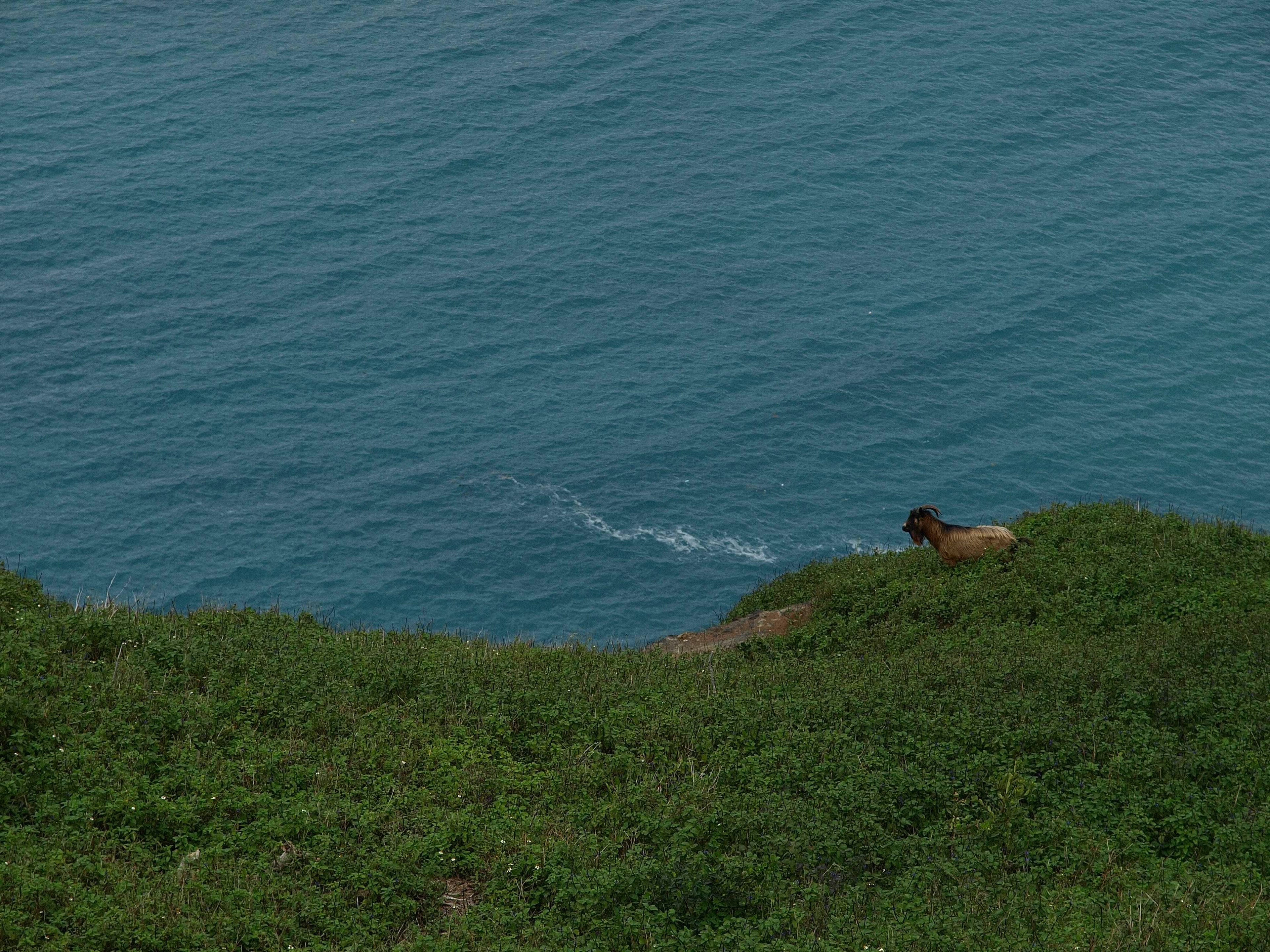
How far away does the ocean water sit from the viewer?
6003cm

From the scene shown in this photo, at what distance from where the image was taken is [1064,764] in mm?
16578

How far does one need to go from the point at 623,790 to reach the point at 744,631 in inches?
436

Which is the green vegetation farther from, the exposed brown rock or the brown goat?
the exposed brown rock

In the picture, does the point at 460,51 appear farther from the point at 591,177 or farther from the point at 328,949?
the point at 328,949

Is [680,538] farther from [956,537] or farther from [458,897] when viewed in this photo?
[458,897]

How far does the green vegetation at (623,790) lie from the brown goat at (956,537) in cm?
412

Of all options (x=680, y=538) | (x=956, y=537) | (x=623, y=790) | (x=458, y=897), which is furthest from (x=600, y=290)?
(x=458, y=897)

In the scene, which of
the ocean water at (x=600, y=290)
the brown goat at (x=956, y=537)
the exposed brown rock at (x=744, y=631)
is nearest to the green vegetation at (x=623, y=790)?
the brown goat at (x=956, y=537)

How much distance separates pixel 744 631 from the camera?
27.3m

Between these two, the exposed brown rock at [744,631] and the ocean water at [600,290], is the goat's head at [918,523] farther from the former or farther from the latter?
the ocean water at [600,290]

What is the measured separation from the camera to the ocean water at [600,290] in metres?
60.0

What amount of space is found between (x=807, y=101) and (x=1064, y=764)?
76815mm

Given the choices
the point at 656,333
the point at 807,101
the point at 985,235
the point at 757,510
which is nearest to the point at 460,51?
the point at 807,101

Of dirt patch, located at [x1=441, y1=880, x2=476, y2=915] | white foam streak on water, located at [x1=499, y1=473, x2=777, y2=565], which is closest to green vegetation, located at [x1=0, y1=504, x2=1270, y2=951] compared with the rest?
dirt patch, located at [x1=441, y1=880, x2=476, y2=915]
